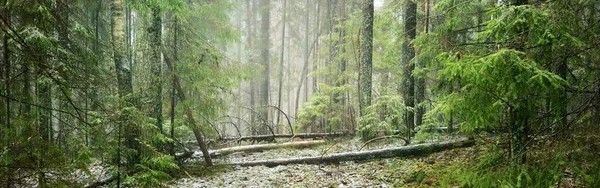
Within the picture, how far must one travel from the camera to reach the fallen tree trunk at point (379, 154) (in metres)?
9.23

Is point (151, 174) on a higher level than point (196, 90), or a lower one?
lower

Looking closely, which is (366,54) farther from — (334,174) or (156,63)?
(156,63)

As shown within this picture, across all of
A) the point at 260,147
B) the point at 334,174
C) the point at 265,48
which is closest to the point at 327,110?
the point at 260,147

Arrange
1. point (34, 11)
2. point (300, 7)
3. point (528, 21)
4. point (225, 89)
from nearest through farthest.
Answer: point (528, 21)
point (34, 11)
point (225, 89)
point (300, 7)

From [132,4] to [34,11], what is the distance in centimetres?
281

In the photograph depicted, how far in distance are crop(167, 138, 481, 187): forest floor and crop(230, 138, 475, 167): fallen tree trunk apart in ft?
0.47

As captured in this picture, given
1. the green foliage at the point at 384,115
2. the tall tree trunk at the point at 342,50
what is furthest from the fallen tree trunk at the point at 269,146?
the tall tree trunk at the point at 342,50

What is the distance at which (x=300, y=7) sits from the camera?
26.2 meters

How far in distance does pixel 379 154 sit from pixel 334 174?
5.18 feet

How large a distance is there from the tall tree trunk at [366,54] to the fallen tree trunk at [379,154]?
9.13 ft

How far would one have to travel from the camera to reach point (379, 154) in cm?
967

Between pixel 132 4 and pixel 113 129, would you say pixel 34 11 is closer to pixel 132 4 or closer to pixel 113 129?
pixel 113 129

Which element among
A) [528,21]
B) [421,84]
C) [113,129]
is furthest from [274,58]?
[528,21]

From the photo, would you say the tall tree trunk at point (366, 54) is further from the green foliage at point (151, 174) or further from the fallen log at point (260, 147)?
the green foliage at point (151, 174)
